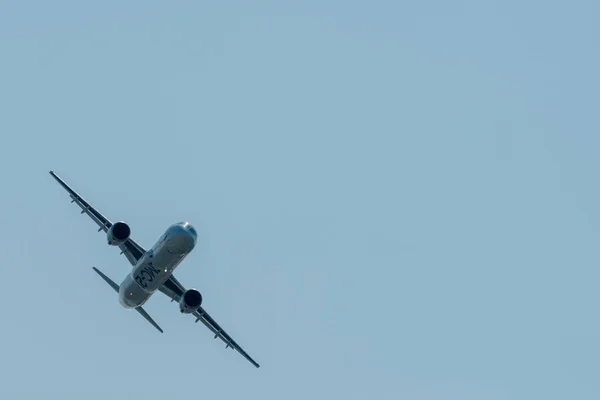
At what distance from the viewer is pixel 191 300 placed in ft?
341

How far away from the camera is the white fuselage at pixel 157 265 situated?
94062 millimetres

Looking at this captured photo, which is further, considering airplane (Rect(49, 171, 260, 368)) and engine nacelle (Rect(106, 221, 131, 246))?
engine nacelle (Rect(106, 221, 131, 246))

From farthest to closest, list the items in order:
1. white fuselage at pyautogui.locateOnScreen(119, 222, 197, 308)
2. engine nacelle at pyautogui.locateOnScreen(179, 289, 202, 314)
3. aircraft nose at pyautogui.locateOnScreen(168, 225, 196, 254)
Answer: engine nacelle at pyautogui.locateOnScreen(179, 289, 202, 314), white fuselage at pyautogui.locateOnScreen(119, 222, 197, 308), aircraft nose at pyautogui.locateOnScreen(168, 225, 196, 254)

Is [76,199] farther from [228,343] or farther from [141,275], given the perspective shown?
[228,343]

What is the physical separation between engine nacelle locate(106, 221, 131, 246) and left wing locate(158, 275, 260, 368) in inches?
328

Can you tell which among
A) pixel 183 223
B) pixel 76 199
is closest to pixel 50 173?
pixel 76 199

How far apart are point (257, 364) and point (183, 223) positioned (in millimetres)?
18816

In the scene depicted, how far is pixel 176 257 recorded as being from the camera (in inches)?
3770

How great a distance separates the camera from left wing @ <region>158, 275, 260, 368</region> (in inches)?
4247

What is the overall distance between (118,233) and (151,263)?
15.7ft

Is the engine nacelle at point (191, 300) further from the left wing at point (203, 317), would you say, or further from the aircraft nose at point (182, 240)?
the aircraft nose at point (182, 240)

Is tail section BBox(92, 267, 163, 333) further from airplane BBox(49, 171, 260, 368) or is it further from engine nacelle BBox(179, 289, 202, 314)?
engine nacelle BBox(179, 289, 202, 314)

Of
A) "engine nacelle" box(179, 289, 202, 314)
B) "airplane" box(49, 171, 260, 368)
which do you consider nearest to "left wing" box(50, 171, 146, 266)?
"airplane" box(49, 171, 260, 368)

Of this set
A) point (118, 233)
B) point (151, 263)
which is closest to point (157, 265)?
point (151, 263)
